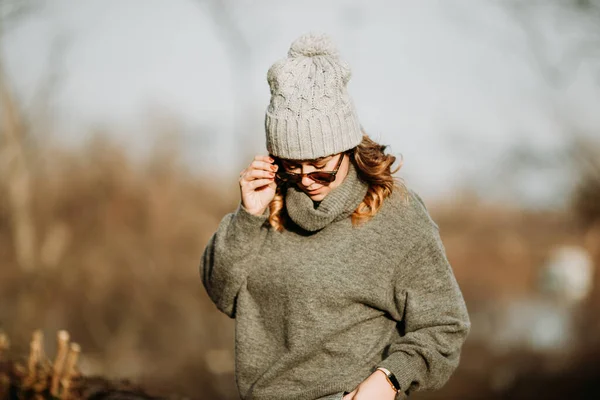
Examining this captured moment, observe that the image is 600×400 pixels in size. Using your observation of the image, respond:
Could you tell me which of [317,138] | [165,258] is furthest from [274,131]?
[165,258]

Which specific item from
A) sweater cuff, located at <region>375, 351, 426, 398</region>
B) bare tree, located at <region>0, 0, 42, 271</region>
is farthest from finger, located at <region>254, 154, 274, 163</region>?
bare tree, located at <region>0, 0, 42, 271</region>

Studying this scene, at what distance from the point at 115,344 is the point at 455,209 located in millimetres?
7194

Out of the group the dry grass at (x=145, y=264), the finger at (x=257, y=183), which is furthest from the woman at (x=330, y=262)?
the dry grass at (x=145, y=264)

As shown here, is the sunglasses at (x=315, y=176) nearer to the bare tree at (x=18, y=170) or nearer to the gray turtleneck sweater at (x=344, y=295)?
the gray turtleneck sweater at (x=344, y=295)

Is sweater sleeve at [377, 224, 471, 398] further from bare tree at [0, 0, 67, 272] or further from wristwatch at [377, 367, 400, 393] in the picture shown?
bare tree at [0, 0, 67, 272]

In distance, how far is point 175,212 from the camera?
11.4 meters

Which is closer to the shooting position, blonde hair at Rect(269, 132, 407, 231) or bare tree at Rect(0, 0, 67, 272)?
blonde hair at Rect(269, 132, 407, 231)

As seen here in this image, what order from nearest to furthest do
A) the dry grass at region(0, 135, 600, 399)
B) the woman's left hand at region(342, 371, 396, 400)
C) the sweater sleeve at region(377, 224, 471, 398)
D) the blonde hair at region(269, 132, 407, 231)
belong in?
the woman's left hand at region(342, 371, 396, 400) → the sweater sleeve at region(377, 224, 471, 398) → the blonde hair at region(269, 132, 407, 231) → the dry grass at region(0, 135, 600, 399)

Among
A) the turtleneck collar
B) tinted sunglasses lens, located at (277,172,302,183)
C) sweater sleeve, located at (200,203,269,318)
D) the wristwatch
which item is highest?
tinted sunglasses lens, located at (277,172,302,183)

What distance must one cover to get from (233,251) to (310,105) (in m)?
0.59

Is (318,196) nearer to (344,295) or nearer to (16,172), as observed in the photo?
(344,295)

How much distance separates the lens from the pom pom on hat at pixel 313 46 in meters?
2.49

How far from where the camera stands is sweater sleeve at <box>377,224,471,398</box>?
237cm

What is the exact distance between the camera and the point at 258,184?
98.0 inches
